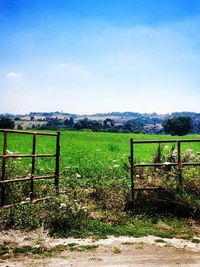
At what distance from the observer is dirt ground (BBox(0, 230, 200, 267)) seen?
5703mm

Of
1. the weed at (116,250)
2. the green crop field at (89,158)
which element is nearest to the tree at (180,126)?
the green crop field at (89,158)

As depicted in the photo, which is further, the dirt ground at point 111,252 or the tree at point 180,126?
the tree at point 180,126

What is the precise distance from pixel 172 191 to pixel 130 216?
4.23 feet

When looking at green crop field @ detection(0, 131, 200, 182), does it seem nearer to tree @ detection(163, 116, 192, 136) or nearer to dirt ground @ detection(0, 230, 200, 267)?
dirt ground @ detection(0, 230, 200, 267)

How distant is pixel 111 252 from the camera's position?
6.26 m

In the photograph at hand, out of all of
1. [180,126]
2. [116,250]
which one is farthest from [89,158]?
[180,126]

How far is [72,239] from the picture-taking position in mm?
7000

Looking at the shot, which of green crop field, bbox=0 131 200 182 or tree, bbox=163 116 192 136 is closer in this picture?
green crop field, bbox=0 131 200 182

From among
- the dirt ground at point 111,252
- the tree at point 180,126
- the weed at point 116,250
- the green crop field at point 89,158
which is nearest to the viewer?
the dirt ground at point 111,252

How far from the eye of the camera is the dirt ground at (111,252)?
5703 millimetres

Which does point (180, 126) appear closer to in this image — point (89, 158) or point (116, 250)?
point (89, 158)

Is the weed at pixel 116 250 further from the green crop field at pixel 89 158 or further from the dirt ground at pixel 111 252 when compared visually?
the green crop field at pixel 89 158

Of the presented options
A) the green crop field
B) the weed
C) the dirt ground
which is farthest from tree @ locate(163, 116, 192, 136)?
the weed

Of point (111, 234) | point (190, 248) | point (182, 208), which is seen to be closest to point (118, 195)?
point (182, 208)
